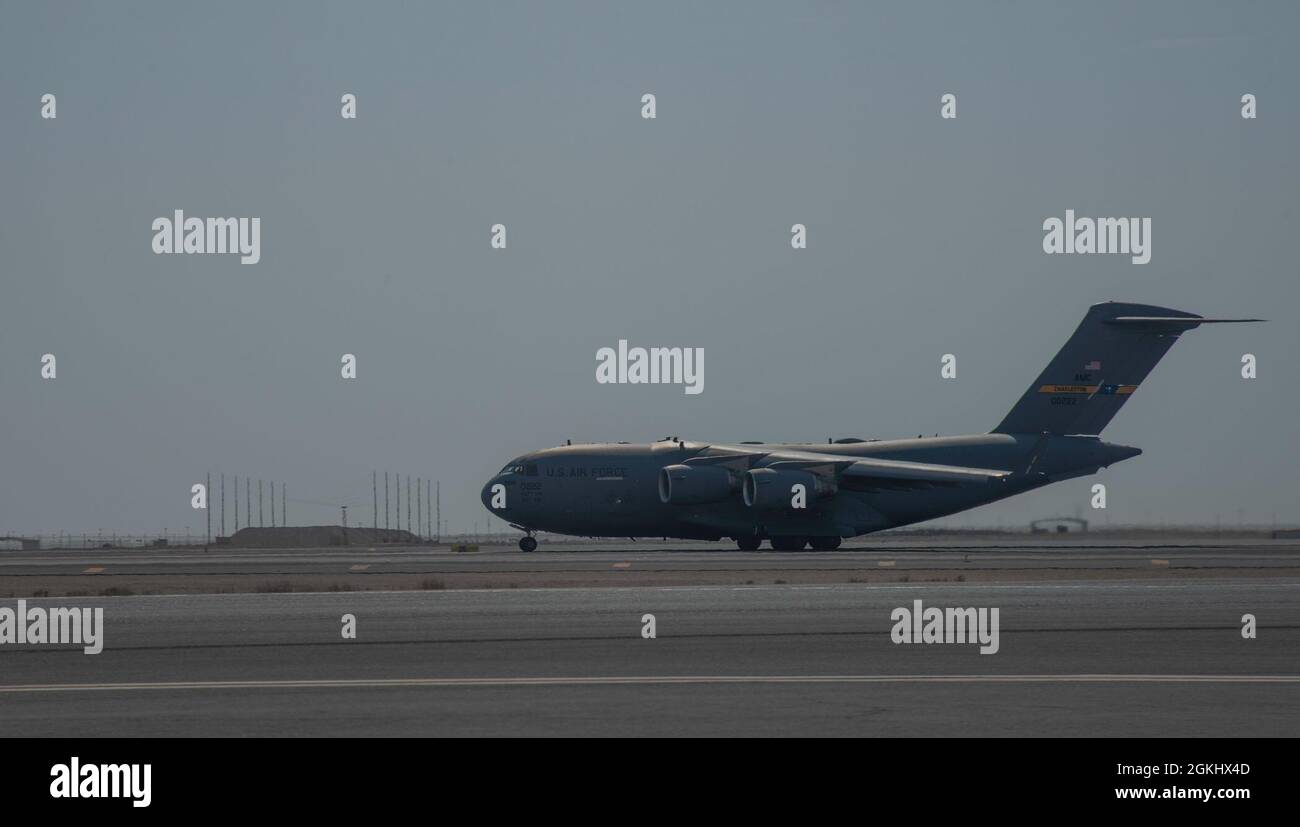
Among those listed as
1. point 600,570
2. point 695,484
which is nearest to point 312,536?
point 695,484

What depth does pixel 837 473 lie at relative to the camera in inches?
2657

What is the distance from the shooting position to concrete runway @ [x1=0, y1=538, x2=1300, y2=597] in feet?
137

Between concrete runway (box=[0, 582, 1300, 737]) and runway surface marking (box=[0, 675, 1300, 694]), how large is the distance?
0.06m

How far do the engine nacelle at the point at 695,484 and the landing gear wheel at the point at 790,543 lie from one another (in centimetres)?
335

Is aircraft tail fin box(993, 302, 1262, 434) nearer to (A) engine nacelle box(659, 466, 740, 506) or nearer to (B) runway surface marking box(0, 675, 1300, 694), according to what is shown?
(A) engine nacelle box(659, 466, 740, 506)

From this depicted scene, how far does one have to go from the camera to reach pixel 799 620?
28.7 metres

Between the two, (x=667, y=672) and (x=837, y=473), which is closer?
(x=667, y=672)

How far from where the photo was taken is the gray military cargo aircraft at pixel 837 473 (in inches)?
2650

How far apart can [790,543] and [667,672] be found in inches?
1920

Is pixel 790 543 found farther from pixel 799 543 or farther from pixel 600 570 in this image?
pixel 600 570

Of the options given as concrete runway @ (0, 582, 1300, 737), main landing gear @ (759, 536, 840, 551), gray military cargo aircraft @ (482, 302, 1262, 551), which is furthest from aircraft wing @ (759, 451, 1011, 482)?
concrete runway @ (0, 582, 1300, 737)

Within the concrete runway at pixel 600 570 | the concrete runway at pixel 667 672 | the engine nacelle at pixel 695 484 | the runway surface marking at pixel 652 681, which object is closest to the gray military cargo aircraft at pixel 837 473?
the engine nacelle at pixel 695 484
